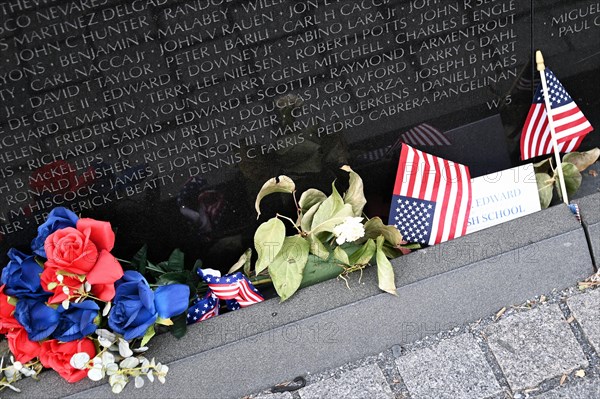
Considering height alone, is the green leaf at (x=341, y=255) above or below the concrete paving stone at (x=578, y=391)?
above

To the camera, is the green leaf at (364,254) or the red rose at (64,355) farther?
the green leaf at (364,254)

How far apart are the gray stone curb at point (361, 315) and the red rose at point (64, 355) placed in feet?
0.29

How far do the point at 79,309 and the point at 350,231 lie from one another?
1.29m

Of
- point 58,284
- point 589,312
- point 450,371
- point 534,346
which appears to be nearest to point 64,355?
point 58,284

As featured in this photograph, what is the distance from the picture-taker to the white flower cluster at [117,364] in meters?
3.47

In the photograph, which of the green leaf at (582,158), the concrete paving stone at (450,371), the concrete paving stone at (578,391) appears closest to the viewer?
the concrete paving stone at (578,391)

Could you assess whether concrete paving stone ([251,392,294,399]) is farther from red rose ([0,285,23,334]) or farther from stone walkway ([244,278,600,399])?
red rose ([0,285,23,334])

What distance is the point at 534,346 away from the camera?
3637mm

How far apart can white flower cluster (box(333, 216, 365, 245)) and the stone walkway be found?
1.82ft

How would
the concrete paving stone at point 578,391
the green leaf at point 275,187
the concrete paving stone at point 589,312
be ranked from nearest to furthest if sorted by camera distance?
the concrete paving stone at point 578,391 → the concrete paving stone at point 589,312 → the green leaf at point 275,187

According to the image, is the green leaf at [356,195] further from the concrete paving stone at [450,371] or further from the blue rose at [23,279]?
the blue rose at [23,279]

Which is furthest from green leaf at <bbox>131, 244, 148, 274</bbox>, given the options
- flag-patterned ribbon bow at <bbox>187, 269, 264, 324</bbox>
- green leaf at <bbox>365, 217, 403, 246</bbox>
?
green leaf at <bbox>365, 217, 403, 246</bbox>

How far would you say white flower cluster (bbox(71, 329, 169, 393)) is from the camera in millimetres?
3469

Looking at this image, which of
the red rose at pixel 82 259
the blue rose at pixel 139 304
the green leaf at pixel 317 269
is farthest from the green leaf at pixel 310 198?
the red rose at pixel 82 259
